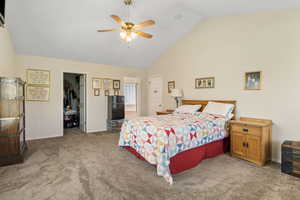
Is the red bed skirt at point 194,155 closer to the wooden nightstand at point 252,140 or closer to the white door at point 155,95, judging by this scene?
the wooden nightstand at point 252,140

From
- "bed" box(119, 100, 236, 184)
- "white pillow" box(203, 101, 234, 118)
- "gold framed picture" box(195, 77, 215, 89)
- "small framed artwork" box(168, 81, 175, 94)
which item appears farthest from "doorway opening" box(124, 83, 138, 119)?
"white pillow" box(203, 101, 234, 118)

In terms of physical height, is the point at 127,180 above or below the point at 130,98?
below

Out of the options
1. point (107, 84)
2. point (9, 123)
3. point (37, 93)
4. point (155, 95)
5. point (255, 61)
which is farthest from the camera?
point (155, 95)

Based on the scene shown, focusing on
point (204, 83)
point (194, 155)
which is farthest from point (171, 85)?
point (194, 155)

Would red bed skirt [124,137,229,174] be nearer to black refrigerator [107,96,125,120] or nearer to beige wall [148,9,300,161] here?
beige wall [148,9,300,161]

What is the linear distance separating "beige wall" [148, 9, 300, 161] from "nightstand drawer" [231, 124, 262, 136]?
544 millimetres

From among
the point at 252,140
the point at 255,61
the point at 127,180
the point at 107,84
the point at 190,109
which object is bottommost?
the point at 127,180

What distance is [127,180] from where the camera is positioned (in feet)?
7.69

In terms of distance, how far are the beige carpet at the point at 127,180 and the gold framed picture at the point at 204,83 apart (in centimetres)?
190

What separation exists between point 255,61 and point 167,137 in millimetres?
2691

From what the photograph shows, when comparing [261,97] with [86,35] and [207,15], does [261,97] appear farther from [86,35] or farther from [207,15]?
[86,35]

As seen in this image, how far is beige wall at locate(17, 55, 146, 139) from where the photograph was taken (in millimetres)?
4434

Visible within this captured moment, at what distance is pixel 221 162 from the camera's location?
3.02m

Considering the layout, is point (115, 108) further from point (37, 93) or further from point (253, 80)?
point (253, 80)
